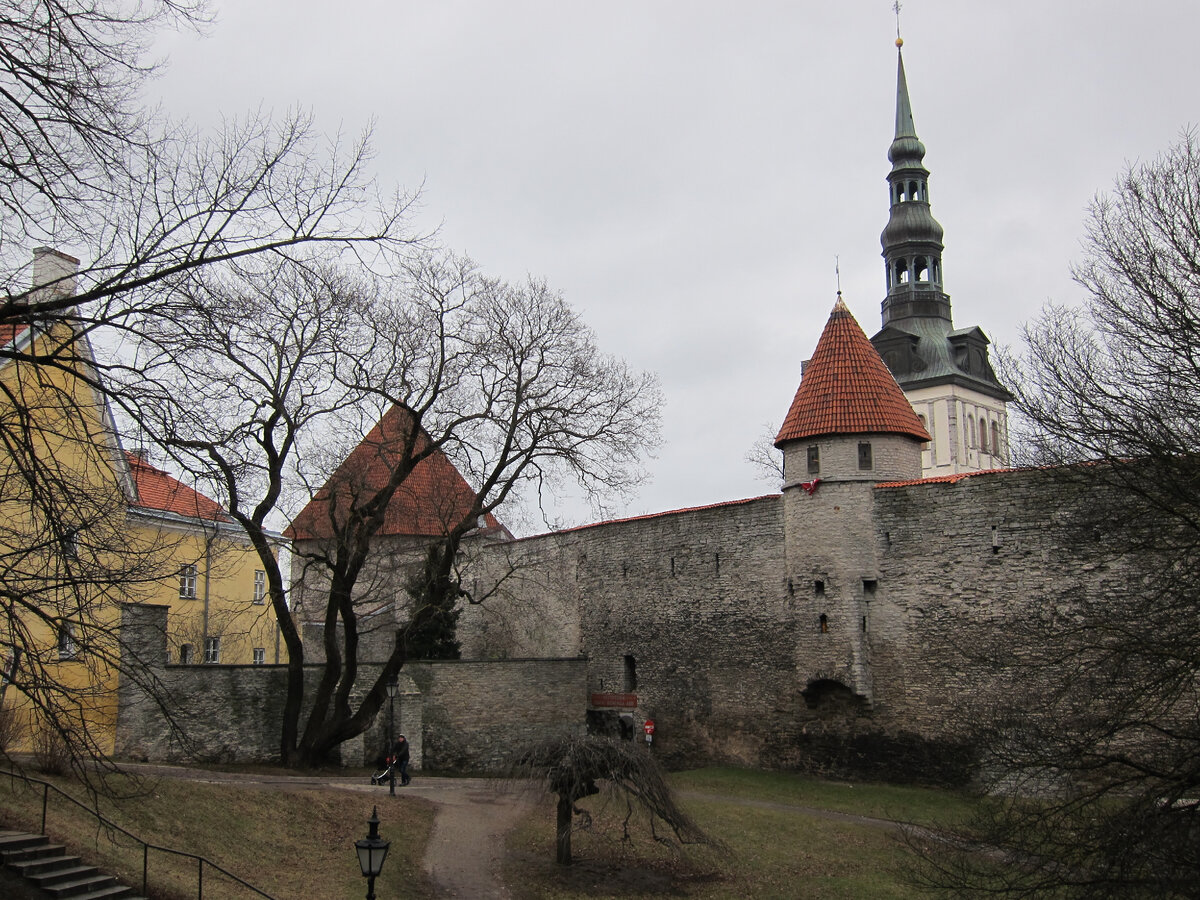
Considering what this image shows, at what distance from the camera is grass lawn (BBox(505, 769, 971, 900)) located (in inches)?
493

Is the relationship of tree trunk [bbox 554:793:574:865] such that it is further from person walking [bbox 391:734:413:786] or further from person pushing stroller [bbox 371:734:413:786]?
person walking [bbox 391:734:413:786]

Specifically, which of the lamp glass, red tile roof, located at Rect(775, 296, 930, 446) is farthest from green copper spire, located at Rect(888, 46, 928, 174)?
the lamp glass

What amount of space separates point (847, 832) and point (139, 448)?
39.8ft

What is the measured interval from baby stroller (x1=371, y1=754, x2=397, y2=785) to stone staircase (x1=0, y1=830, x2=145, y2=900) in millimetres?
7315

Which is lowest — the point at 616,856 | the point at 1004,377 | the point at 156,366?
the point at 616,856

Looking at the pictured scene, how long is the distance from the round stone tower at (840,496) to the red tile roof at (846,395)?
0.02m

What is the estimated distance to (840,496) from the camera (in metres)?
19.3

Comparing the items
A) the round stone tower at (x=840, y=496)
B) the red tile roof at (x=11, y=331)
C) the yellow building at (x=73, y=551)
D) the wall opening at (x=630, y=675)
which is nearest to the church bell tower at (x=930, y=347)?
the wall opening at (x=630, y=675)

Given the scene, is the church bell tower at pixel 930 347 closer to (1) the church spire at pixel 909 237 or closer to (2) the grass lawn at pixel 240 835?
(1) the church spire at pixel 909 237

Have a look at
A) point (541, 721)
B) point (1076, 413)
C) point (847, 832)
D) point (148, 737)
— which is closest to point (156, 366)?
point (1076, 413)

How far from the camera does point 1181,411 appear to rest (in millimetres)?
8438

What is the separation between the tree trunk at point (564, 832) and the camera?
13548 mm

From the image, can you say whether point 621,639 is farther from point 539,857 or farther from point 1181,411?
point 1181,411

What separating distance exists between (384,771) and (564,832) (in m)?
5.85
